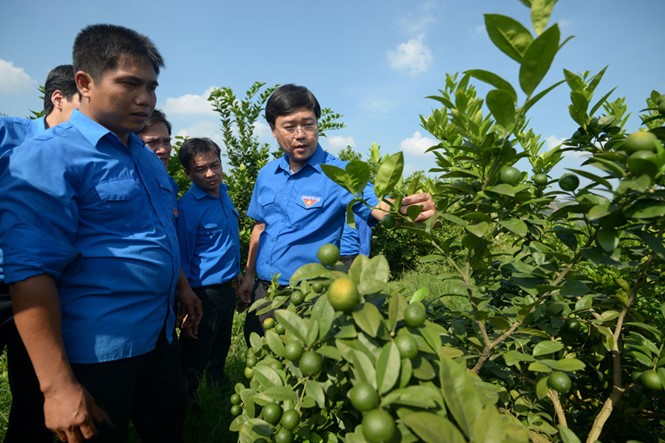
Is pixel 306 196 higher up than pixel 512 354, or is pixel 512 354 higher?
pixel 306 196

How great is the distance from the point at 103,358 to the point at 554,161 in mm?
1743

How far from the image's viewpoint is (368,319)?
0.69 m

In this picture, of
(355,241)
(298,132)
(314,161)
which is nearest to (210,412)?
(314,161)

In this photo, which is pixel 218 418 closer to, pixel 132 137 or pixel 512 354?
pixel 132 137

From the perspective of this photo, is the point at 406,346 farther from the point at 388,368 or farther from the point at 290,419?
the point at 290,419

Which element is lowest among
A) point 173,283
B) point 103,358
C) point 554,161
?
point 103,358

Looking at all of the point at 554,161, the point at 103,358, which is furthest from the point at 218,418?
the point at 554,161

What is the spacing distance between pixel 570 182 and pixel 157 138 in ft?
9.80

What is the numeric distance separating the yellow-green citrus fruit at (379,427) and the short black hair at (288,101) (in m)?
2.28

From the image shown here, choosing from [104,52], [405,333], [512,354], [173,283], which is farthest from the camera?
[173,283]

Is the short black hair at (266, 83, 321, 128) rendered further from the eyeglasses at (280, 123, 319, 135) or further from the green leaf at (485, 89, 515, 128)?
the green leaf at (485, 89, 515, 128)

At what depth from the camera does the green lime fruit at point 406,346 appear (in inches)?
26.2

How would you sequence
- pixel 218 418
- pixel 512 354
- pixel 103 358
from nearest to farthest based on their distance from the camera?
pixel 512 354, pixel 103 358, pixel 218 418

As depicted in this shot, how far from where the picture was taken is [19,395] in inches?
64.9
